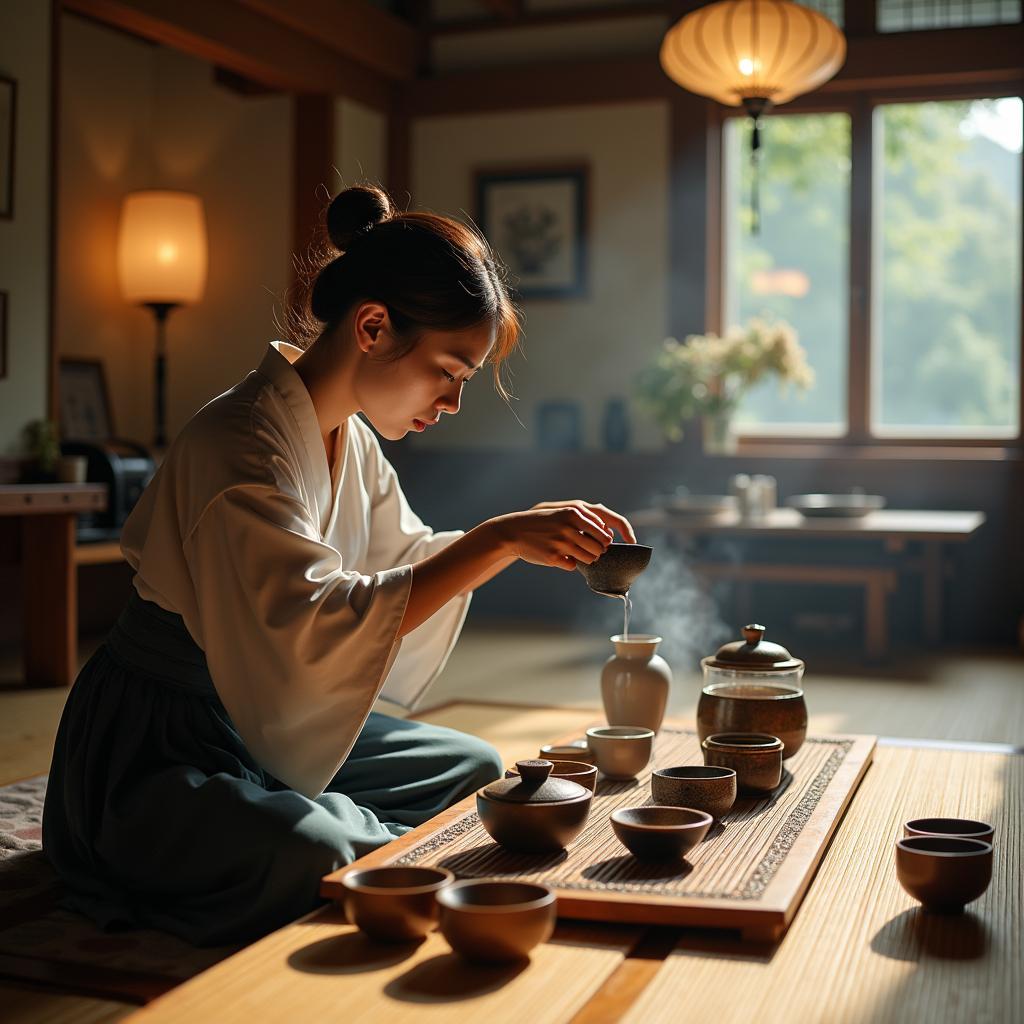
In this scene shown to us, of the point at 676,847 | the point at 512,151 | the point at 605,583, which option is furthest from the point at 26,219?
the point at 676,847

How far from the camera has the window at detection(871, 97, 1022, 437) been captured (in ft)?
19.8

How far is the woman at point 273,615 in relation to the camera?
1821mm

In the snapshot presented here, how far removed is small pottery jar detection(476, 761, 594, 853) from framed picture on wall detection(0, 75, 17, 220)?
12.2 ft

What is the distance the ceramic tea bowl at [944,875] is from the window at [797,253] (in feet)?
15.8

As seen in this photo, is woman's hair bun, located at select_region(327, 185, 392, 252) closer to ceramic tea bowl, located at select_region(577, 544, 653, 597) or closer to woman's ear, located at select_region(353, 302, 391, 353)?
woman's ear, located at select_region(353, 302, 391, 353)

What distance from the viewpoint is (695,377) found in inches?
229

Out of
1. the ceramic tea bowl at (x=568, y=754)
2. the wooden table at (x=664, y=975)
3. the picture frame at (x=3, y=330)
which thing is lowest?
the wooden table at (x=664, y=975)

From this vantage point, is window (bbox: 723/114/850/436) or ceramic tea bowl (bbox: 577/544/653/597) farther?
window (bbox: 723/114/850/436)

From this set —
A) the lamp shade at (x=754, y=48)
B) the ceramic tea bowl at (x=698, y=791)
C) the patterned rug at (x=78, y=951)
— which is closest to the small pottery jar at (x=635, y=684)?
the ceramic tea bowl at (x=698, y=791)

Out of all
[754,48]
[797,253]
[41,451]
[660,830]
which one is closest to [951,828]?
[660,830]

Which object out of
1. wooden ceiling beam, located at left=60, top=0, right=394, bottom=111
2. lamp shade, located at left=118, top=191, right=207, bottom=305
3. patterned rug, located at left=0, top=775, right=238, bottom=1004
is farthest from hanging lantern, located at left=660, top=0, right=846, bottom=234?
patterned rug, located at left=0, top=775, right=238, bottom=1004

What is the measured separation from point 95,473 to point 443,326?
358cm

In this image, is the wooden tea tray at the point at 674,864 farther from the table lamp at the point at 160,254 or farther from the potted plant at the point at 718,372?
the table lamp at the point at 160,254

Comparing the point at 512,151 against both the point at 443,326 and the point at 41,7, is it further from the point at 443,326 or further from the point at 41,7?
the point at 443,326
